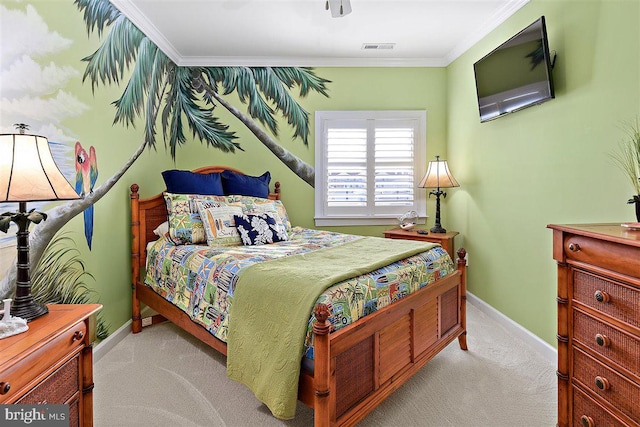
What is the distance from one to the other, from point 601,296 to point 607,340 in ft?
0.55

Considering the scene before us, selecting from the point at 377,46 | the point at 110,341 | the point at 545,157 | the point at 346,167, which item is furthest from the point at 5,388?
the point at 377,46

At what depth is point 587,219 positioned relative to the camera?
2053 millimetres

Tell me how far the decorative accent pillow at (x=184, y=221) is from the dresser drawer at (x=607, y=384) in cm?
242

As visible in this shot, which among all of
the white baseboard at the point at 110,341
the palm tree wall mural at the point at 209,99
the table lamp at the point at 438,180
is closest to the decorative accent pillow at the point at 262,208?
the palm tree wall mural at the point at 209,99

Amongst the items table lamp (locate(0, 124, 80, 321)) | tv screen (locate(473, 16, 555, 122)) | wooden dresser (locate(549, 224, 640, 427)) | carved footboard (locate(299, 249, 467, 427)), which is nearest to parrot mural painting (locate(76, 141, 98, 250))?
table lamp (locate(0, 124, 80, 321))

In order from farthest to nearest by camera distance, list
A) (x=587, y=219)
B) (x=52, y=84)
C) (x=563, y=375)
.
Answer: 1. (x=587, y=219)
2. (x=52, y=84)
3. (x=563, y=375)

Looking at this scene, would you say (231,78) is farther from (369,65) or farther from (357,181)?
(357,181)

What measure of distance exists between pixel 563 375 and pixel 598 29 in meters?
1.90

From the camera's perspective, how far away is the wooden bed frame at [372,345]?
1.35m

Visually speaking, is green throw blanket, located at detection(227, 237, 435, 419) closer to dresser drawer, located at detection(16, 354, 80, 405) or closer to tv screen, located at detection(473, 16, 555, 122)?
dresser drawer, located at detection(16, 354, 80, 405)

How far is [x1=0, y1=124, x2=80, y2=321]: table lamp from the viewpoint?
1.11m

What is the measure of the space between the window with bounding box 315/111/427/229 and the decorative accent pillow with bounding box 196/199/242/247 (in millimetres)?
1364

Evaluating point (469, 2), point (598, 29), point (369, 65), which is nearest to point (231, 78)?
point (369, 65)

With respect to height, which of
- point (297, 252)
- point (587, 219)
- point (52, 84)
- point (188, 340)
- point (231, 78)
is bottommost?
point (188, 340)
